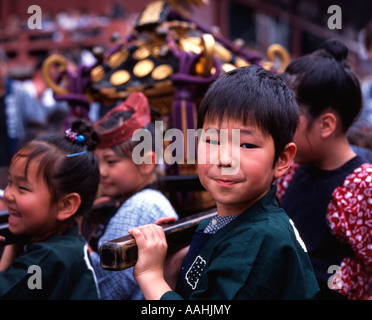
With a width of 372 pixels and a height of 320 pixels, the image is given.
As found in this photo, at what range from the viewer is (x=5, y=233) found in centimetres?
117

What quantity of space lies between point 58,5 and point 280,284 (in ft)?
28.3

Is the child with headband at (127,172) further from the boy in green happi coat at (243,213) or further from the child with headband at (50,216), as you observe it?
the boy in green happi coat at (243,213)

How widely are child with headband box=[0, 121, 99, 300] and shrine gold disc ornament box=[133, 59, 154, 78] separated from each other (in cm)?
63

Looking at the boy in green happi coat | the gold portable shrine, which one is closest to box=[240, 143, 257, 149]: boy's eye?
the boy in green happi coat

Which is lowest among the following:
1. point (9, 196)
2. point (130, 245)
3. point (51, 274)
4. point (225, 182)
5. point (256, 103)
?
point (51, 274)

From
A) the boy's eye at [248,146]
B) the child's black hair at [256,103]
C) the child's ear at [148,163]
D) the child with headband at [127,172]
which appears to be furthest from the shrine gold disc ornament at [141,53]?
the boy's eye at [248,146]

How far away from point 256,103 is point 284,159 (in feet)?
0.50

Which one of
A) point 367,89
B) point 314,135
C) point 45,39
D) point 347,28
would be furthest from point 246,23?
point 314,135

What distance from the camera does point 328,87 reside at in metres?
1.25

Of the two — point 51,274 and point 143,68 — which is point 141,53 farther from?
point 51,274

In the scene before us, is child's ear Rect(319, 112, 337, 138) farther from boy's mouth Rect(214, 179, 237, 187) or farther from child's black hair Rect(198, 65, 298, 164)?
boy's mouth Rect(214, 179, 237, 187)

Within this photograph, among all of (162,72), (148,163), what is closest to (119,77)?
(162,72)

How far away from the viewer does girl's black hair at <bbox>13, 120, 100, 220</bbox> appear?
1205 millimetres
